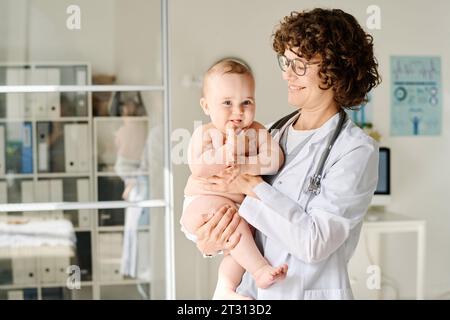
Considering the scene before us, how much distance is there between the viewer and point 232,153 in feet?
3.68

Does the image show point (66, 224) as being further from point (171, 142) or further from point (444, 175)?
point (444, 175)

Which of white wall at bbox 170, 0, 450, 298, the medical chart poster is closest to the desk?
white wall at bbox 170, 0, 450, 298

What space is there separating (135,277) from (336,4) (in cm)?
105

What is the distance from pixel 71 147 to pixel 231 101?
0.94 metres

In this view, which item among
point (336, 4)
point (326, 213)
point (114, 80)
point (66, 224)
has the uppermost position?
point (336, 4)

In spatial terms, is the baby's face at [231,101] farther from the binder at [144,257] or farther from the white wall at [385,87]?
the binder at [144,257]

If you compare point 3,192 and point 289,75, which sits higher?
point 289,75

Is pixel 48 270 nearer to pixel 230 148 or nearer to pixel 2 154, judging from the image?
pixel 2 154

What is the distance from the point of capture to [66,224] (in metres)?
1.97

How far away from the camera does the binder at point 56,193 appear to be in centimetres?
194

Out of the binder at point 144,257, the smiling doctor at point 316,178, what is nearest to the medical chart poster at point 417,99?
the smiling doctor at point 316,178

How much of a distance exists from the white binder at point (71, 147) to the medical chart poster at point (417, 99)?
919 mm

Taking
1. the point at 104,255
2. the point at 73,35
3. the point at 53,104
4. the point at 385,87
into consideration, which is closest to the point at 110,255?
the point at 104,255

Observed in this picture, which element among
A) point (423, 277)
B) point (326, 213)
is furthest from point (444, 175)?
→ point (326, 213)
